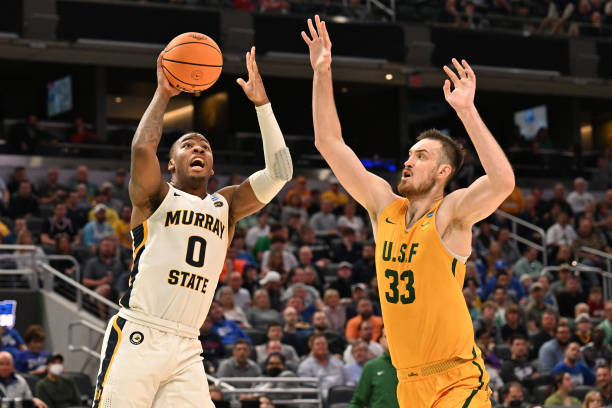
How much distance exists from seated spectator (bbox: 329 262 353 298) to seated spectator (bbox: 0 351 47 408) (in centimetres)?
597

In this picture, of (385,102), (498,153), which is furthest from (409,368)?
(385,102)

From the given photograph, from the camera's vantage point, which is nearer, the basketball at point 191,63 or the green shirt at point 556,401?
the basketball at point 191,63

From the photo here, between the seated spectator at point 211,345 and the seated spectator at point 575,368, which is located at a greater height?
the seated spectator at point 211,345

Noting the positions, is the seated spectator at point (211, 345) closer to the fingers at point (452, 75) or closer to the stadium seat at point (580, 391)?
the stadium seat at point (580, 391)

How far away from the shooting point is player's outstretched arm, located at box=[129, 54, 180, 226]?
19.8 feet

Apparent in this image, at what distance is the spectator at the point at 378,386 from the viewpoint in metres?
9.38

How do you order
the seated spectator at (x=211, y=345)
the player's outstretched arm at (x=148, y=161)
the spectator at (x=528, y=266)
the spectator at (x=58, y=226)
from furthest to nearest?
the spectator at (x=528, y=266)
the spectator at (x=58, y=226)
the seated spectator at (x=211, y=345)
the player's outstretched arm at (x=148, y=161)

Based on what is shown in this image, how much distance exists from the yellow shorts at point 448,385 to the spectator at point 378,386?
3.73m

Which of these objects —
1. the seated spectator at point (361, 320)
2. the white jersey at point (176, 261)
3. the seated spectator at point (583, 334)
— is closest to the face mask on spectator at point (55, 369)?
the seated spectator at point (361, 320)

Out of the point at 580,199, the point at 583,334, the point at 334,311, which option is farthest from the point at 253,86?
the point at 580,199

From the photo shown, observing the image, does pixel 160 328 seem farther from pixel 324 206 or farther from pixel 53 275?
pixel 324 206

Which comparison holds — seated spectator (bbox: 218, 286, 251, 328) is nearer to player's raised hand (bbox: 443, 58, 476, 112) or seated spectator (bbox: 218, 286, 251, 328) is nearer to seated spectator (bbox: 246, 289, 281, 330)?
seated spectator (bbox: 246, 289, 281, 330)

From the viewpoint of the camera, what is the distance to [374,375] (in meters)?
9.58

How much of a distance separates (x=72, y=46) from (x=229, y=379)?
12.0m
